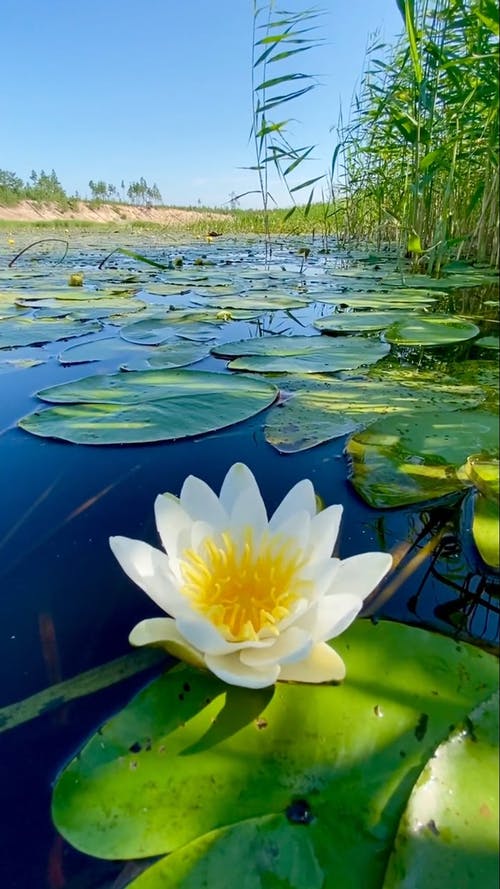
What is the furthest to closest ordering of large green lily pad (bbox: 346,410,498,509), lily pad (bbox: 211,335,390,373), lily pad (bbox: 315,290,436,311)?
lily pad (bbox: 315,290,436,311) < lily pad (bbox: 211,335,390,373) < large green lily pad (bbox: 346,410,498,509)

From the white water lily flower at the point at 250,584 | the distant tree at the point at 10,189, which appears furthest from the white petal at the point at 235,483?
the distant tree at the point at 10,189

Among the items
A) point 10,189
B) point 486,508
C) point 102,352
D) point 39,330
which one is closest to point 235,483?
point 486,508

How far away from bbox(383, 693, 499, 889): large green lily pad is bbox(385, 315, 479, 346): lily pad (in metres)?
1.40

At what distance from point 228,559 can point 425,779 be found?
0.27 metres

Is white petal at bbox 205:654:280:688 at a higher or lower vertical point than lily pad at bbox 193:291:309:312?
lower

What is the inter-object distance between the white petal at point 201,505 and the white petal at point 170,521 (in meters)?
0.02

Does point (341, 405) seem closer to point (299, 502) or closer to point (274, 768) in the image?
point (299, 502)

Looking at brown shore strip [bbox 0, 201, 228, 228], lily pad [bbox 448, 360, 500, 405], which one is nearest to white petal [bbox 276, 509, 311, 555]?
lily pad [bbox 448, 360, 500, 405]

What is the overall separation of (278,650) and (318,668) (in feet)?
0.14

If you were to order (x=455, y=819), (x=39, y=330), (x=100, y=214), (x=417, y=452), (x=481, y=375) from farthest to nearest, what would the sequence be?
(x=100, y=214) < (x=39, y=330) < (x=481, y=375) < (x=417, y=452) < (x=455, y=819)

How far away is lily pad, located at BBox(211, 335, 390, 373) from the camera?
4.90ft

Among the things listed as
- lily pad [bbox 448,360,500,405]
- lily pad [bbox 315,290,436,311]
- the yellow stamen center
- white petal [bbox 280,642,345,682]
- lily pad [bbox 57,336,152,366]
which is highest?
lily pad [bbox 315,290,436,311]

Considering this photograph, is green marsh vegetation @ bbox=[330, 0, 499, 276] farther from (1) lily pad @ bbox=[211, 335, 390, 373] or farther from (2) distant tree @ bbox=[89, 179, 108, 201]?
Result: (2) distant tree @ bbox=[89, 179, 108, 201]

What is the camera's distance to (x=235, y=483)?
639mm
